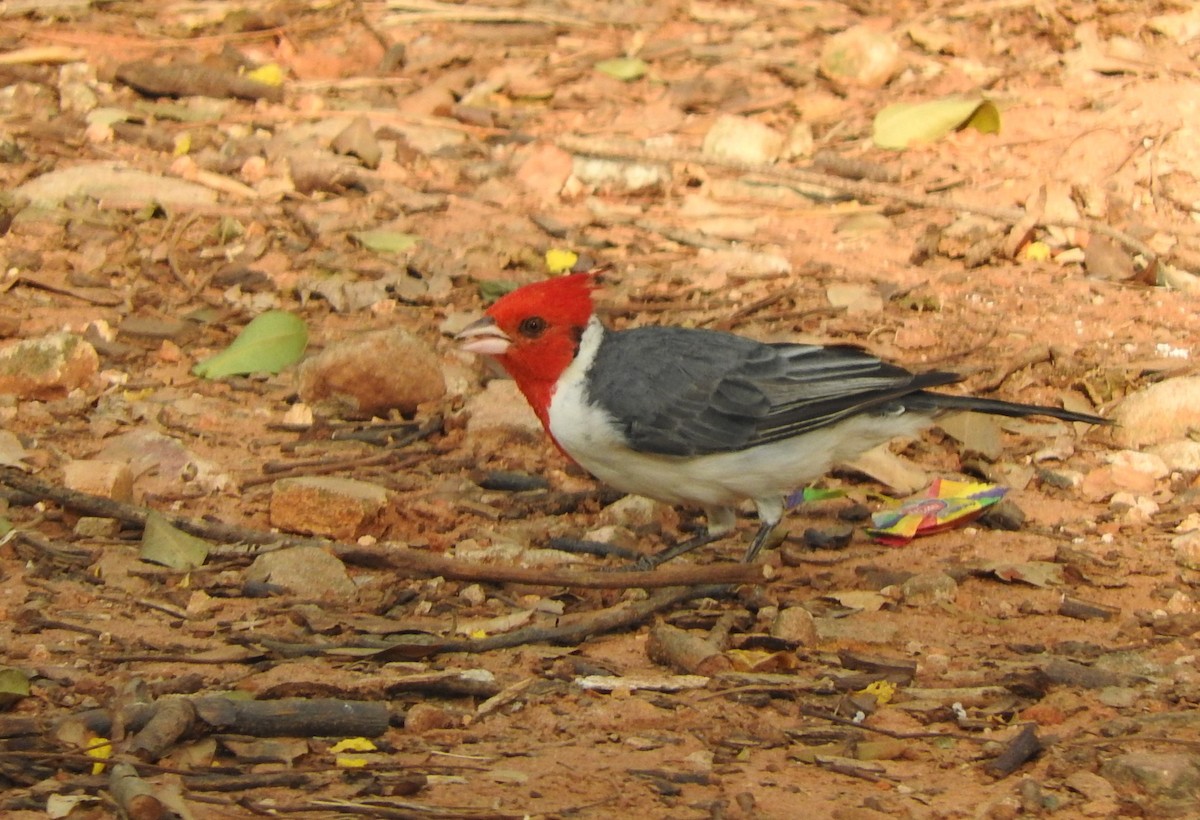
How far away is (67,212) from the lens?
7.99m

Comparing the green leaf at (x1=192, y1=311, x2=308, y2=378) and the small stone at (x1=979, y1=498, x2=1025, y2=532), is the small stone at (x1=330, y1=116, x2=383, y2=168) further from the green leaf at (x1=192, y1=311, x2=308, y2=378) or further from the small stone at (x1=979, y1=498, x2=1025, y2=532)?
the small stone at (x1=979, y1=498, x2=1025, y2=532)

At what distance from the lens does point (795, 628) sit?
4934mm

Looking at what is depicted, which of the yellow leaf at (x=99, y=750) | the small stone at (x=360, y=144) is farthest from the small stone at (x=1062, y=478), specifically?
the small stone at (x=360, y=144)

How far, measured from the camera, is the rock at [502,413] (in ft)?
21.8

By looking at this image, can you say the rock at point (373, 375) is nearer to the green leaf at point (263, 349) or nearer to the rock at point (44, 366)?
the green leaf at point (263, 349)

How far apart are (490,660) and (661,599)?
0.75 meters

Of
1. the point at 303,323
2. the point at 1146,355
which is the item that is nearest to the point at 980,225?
the point at 1146,355

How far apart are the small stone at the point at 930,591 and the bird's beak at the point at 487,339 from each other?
5.37ft

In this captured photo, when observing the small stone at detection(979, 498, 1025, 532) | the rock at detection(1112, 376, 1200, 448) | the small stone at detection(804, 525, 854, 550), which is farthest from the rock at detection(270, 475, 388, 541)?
the rock at detection(1112, 376, 1200, 448)

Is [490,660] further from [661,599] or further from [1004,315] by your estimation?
[1004,315]

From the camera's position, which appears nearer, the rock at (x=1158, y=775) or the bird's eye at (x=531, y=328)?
the rock at (x=1158, y=775)

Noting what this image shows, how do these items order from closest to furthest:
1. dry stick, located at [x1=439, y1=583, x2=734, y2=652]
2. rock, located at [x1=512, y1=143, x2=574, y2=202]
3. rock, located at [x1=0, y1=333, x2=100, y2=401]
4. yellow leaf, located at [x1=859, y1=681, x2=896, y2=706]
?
yellow leaf, located at [x1=859, y1=681, x2=896, y2=706] < dry stick, located at [x1=439, y1=583, x2=734, y2=652] < rock, located at [x1=0, y1=333, x2=100, y2=401] < rock, located at [x1=512, y1=143, x2=574, y2=202]

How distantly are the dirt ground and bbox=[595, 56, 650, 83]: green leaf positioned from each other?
4 cm

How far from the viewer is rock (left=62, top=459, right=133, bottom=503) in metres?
5.61
